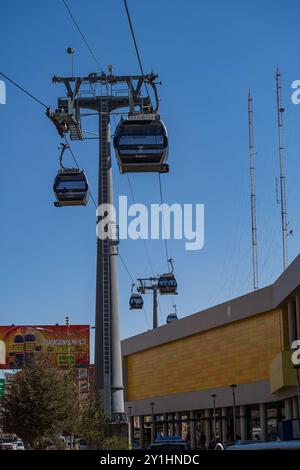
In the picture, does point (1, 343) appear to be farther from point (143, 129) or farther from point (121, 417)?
point (143, 129)

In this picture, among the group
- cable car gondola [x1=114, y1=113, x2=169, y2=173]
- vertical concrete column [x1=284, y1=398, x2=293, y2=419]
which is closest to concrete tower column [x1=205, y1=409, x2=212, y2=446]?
vertical concrete column [x1=284, y1=398, x2=293, y2=419]

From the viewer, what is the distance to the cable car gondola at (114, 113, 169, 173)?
27438 millimetres

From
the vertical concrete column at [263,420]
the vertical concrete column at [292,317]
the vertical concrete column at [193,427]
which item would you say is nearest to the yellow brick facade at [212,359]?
the vertical concrete column at [292,317]

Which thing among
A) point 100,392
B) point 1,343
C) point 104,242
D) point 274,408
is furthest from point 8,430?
point 1,343

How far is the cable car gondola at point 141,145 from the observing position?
90.0ft

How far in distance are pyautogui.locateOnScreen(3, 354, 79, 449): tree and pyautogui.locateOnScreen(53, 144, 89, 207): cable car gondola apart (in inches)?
260

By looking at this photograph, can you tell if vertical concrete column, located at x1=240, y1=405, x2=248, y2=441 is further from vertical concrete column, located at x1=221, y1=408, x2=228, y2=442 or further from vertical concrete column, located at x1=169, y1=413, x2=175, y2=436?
vertical concrete column, located at x1=169, y1=413, x2=175, y2=436

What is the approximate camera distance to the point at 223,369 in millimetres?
58344

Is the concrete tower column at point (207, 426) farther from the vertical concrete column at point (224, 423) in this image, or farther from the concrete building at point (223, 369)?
the vertical concrete column at point (224, 423)

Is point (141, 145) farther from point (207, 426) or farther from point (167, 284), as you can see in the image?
point (207, 426)

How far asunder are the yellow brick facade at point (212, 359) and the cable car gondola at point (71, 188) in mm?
20803

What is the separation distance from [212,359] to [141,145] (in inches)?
1383

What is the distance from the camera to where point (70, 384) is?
3031 cm
